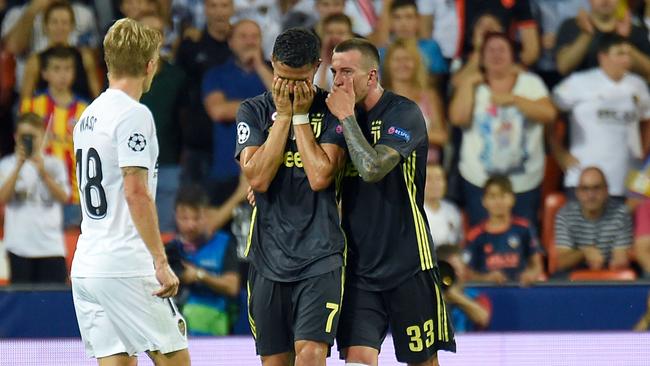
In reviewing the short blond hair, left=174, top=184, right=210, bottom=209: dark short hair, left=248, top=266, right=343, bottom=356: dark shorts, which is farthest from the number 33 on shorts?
left=174, top=184, right=210, bottom=209: dark short hair

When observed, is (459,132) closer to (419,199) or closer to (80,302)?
(419,199)

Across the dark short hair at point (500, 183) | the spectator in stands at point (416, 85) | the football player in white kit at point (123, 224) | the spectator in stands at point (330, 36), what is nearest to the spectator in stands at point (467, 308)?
the dark short hair at point (500, 183)

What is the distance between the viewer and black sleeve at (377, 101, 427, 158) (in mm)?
5277

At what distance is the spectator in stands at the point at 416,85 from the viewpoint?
9.27 meters

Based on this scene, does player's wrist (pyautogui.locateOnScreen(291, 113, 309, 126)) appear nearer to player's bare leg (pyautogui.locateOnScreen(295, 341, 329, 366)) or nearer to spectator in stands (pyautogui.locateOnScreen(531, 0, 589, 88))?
player's bare leg (pyautogui.locateOnScreen(295, 341, 329, 366))

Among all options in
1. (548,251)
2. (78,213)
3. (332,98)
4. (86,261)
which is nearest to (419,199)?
(332,98)

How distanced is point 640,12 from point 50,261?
4798 mm

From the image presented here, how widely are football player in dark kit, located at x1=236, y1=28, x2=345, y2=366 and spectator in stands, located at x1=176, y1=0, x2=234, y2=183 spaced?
158 inches

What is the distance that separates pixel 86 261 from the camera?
16.0 feet

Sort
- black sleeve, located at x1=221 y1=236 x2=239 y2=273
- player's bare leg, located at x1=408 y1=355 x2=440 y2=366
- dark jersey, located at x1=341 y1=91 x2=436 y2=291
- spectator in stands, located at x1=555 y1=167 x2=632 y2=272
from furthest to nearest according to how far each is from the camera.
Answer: spectator in stands, located at x1=555 y1=167 x2=632 y2=272
black sleeve, located at x1=221 y1=236 x2=239 y2=273
player's bare leg, located at x1=408 y1=355 x2=440 y2=366
dark jersey, located at x1=341 y1=91 x2=436 y2=291

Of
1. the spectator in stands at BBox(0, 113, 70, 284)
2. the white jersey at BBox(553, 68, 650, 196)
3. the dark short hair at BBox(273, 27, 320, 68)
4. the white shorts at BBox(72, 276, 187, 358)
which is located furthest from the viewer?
the white jersey at BBox(553, 68, 650, 196)

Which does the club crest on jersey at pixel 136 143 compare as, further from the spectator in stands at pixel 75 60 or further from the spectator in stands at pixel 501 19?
the spectator in stands at pixel 501 19

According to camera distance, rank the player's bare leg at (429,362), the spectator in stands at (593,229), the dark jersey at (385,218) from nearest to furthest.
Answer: the dark jersey at (385,218) → the player's bare leg at (429,362) → the spectator in stands at (593,229)

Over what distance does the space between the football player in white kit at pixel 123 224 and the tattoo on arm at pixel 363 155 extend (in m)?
0.80
